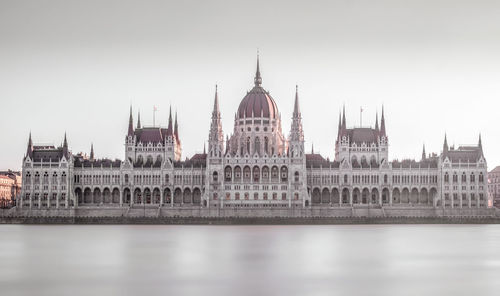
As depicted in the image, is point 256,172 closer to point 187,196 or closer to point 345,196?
point 187,196

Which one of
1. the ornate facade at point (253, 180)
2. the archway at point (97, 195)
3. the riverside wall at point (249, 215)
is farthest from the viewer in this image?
the archway at point (97, 195)

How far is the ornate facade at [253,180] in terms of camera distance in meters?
136

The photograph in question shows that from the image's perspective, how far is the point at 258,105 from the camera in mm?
Result: 151375

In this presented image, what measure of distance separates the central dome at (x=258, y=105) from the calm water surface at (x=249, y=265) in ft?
231

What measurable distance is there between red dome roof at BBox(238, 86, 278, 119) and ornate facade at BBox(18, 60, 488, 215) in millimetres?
8719

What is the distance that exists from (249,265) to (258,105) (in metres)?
98.8

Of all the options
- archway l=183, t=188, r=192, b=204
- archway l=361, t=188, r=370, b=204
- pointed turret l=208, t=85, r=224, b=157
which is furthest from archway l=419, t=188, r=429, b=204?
archway l=183, t=188, r=192, b=204

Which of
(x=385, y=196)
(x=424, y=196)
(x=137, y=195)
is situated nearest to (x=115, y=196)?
(x=137, y=195)

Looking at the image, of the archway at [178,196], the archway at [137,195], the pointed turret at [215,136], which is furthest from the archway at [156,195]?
the pointed turret at [215,136]

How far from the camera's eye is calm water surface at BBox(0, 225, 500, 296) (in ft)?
144

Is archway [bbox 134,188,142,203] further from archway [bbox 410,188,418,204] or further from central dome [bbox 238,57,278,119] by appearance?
archway [bbox 410,188,418,204]

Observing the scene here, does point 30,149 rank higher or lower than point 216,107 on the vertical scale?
lower

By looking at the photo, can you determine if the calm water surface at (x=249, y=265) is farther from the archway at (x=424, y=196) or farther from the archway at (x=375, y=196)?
the archway at (x=424, y=196)

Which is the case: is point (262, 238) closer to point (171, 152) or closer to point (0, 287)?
point (0, 287)
